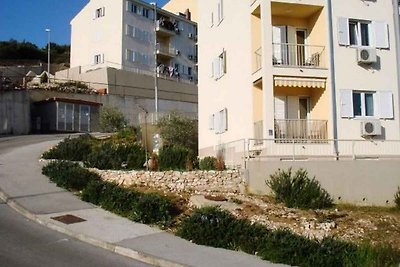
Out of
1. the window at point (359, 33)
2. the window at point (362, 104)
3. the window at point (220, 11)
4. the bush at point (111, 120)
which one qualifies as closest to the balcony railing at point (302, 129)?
the window at point (362, 104)

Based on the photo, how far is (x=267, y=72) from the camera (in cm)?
2102

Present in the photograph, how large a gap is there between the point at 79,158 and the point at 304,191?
1109 centimetres

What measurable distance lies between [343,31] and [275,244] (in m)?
14.5

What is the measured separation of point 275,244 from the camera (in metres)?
10.8

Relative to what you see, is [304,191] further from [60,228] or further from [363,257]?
[60,228]

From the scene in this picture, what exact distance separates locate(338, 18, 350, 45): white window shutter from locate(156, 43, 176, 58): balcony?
4482 cm

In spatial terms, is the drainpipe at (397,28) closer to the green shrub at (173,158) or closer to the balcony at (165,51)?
the green shrub at (173,158)

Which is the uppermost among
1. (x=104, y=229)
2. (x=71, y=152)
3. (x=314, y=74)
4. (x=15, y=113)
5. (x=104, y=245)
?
(x=15, y=113)

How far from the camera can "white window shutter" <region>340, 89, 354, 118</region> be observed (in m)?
22.0

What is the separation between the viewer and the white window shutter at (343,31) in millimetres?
22469

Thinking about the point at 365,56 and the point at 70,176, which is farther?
the point at 365,56

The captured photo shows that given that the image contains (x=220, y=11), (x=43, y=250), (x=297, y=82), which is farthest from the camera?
(x=220, y=11)

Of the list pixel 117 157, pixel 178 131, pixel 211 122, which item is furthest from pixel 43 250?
pixel 178 131

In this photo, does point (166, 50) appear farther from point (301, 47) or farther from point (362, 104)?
point (362, 104)
